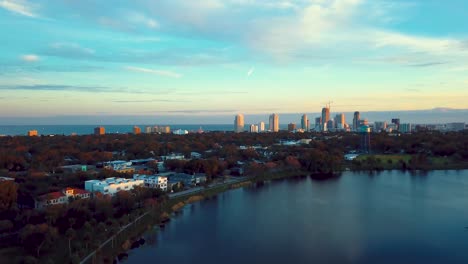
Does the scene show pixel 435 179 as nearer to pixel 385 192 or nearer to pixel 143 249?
pixel 385 192

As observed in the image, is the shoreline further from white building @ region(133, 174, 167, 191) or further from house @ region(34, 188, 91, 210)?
house @ region(34, 188, 91, 210)

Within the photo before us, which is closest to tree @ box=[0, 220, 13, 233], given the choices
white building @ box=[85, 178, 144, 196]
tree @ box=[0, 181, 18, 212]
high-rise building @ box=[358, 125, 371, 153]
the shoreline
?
tree @ box=[0, 181, 18, 212]

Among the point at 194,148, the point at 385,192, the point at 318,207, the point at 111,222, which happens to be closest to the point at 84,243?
the point at 111,222

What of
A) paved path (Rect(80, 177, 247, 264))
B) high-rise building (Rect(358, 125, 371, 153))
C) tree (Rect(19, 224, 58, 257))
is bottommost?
paved path (Rect(80, 177, 247, 264))

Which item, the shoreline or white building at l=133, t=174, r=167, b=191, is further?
white building at l=133, t=174, r=167, b=191

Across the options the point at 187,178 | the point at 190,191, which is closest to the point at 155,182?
the point at 190,191

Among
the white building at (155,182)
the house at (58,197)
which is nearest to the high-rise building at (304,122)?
the white building at (155,182)
